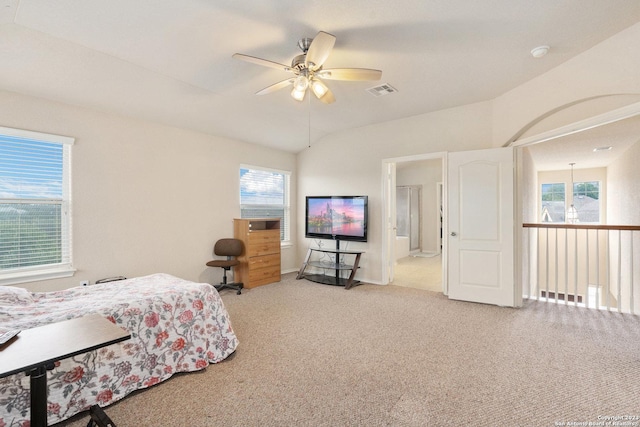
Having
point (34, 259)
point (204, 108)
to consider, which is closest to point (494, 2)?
point (204, 108)

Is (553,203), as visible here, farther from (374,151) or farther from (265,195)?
(265,195)

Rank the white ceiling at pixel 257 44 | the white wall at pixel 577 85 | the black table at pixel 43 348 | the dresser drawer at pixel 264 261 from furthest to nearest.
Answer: the dresser drawer at pixel 264 261 → the white wall at pixel 577 85 → the white ceiling at pixel 257 44 → the black table at pixel 43 348

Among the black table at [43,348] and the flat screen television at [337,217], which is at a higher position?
the flat screen television at [337,217]

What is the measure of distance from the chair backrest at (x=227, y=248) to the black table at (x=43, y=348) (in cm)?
325

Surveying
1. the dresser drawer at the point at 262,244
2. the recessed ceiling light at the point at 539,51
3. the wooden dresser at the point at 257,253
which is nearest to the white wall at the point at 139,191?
the wooden dresser at the point at 257,253

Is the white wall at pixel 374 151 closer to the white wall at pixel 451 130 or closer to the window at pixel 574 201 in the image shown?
the white wall at pixel 451 130

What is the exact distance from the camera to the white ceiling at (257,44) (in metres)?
2.22

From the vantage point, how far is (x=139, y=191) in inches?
153

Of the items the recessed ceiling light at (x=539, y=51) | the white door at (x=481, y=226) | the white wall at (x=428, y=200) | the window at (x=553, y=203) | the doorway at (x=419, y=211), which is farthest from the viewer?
the white wall at (x=428, y=200)

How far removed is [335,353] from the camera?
2.55m

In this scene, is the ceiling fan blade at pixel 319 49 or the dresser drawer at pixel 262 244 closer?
the ceiling fan blade at pixel 319 49

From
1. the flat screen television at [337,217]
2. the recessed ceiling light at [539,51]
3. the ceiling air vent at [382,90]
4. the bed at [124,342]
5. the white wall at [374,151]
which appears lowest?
the bed at [124,342]

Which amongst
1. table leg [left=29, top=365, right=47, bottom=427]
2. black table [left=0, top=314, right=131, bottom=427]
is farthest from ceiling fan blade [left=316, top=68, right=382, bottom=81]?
table leg [left=29, top=365, right=47, bottom=427]

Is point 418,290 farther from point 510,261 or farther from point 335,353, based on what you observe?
point 335,353
